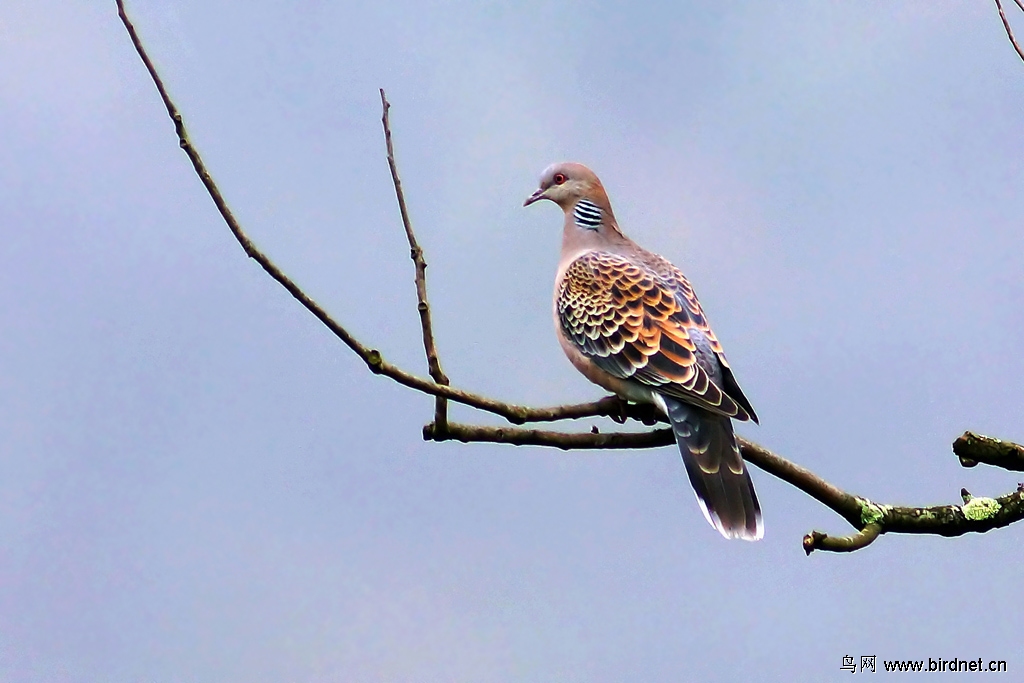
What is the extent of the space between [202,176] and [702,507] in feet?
5.53

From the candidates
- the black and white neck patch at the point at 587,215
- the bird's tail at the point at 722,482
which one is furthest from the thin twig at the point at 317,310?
the black and white neck patch at the point at 587,215

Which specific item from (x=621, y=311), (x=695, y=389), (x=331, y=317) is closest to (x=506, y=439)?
(x=331, y=317)

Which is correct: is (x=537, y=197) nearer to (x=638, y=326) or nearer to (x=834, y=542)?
(x=638, y=326)

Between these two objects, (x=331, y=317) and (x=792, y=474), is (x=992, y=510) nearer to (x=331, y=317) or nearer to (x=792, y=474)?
(x=792, y=474)

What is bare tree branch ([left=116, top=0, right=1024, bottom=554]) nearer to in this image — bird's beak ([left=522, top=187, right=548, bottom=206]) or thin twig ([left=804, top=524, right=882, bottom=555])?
Result: thin twig ([left=804, top=524, right=882, bottom=555])

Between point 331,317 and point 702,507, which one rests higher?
point 331,317

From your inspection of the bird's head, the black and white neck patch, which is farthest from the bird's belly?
the bird's head

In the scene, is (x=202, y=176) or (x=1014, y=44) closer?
(x=202, y=176)

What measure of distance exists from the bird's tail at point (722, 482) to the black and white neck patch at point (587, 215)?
3.95ft

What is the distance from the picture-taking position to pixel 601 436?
9.43ft

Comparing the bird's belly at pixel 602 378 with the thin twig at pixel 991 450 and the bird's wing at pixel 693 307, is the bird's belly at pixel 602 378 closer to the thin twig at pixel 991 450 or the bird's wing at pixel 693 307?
the bird's wing at pixel 693 307

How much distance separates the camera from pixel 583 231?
4.09 meters

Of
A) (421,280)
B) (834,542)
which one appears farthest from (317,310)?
(834,542)

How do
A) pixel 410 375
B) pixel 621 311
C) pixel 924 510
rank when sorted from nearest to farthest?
pixel 410 375 < pixel 924 510 < pixel 621 311
